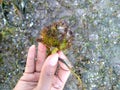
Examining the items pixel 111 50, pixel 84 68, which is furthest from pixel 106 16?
pixel 84 68

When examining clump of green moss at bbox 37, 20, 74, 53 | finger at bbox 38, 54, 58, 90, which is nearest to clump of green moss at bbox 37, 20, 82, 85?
clump of green moss at bbox 37, 20, 74, 53

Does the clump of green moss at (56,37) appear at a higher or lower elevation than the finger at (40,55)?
higher

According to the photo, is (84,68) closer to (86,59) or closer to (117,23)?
(86,59)

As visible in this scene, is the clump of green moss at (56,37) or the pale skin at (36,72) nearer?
the clump of green moss at (56,37)

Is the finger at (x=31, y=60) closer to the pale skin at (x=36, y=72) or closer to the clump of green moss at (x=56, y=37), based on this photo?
the pale skin at (x=36, y=72)

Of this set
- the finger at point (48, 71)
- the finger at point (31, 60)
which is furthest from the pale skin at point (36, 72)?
the finger at point (48, 71)

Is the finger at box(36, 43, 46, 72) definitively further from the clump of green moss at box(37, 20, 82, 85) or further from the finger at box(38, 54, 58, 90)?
the finger at box(38, 54, 58, 90)

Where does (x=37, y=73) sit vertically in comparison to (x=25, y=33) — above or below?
below

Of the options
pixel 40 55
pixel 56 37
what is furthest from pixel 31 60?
pixel 56 37
